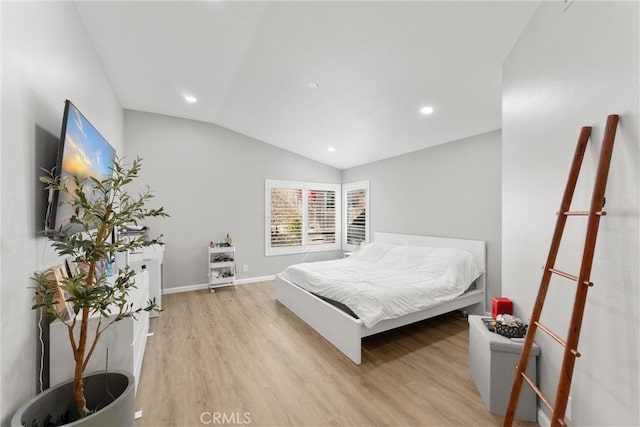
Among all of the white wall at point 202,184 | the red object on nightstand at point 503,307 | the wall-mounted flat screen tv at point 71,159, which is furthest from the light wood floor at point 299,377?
the white wall at point 202,184

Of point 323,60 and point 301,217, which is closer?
point 323,60

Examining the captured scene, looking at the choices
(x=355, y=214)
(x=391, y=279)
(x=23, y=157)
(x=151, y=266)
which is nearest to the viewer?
(x=23, y=157)

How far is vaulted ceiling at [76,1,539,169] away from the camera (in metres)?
2.12

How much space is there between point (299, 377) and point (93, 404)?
1340 millimetres

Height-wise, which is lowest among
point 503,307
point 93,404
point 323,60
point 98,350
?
point 93,404

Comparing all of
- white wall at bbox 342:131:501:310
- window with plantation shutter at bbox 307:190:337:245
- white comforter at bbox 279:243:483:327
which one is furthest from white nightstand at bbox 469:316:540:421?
window with plantation shutter at bbox 307:190:337:245

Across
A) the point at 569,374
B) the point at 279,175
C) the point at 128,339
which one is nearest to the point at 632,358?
the point at 569,374

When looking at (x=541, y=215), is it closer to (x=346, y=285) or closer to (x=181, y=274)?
(x=346, y=285)

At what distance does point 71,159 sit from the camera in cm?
163

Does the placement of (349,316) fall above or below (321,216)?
below

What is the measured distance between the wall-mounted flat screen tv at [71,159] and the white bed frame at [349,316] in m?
2.16

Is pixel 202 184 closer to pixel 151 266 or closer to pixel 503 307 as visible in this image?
pixel 151 266

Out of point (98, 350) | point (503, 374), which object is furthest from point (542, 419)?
point (98, 350)

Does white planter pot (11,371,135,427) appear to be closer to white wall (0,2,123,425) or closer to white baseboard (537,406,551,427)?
white wall (0,2,123,425)
